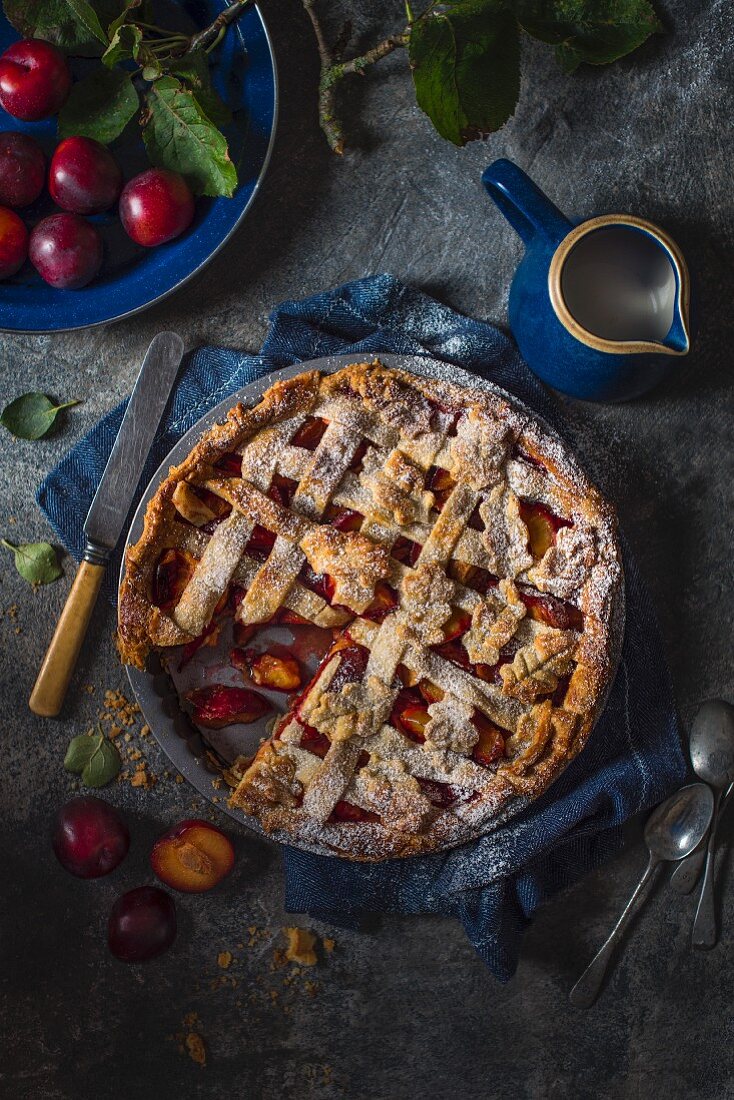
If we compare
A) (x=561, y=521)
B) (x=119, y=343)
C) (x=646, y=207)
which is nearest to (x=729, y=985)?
(x=561, y=521)

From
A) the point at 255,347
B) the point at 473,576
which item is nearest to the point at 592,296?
the point at 473,576

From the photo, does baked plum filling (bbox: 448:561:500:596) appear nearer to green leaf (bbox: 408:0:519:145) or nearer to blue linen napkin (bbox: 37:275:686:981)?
blue linen napkin (bbox: 37:275:686:981)

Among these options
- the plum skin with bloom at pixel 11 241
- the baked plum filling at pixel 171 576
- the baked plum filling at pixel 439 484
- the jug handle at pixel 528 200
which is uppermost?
the jug handle at pixel 528 200

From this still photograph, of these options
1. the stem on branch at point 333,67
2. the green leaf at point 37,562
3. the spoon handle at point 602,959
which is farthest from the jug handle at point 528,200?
the spoon handle at point 602,959

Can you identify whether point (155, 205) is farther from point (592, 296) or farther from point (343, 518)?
point (592, 296)

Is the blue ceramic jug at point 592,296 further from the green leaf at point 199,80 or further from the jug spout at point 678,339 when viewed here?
the green leaf at point 199,80

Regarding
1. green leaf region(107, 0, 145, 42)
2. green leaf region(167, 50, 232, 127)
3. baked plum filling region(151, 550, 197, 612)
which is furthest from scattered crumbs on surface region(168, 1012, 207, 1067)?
green leaf region(107, 0, 145, 42)
